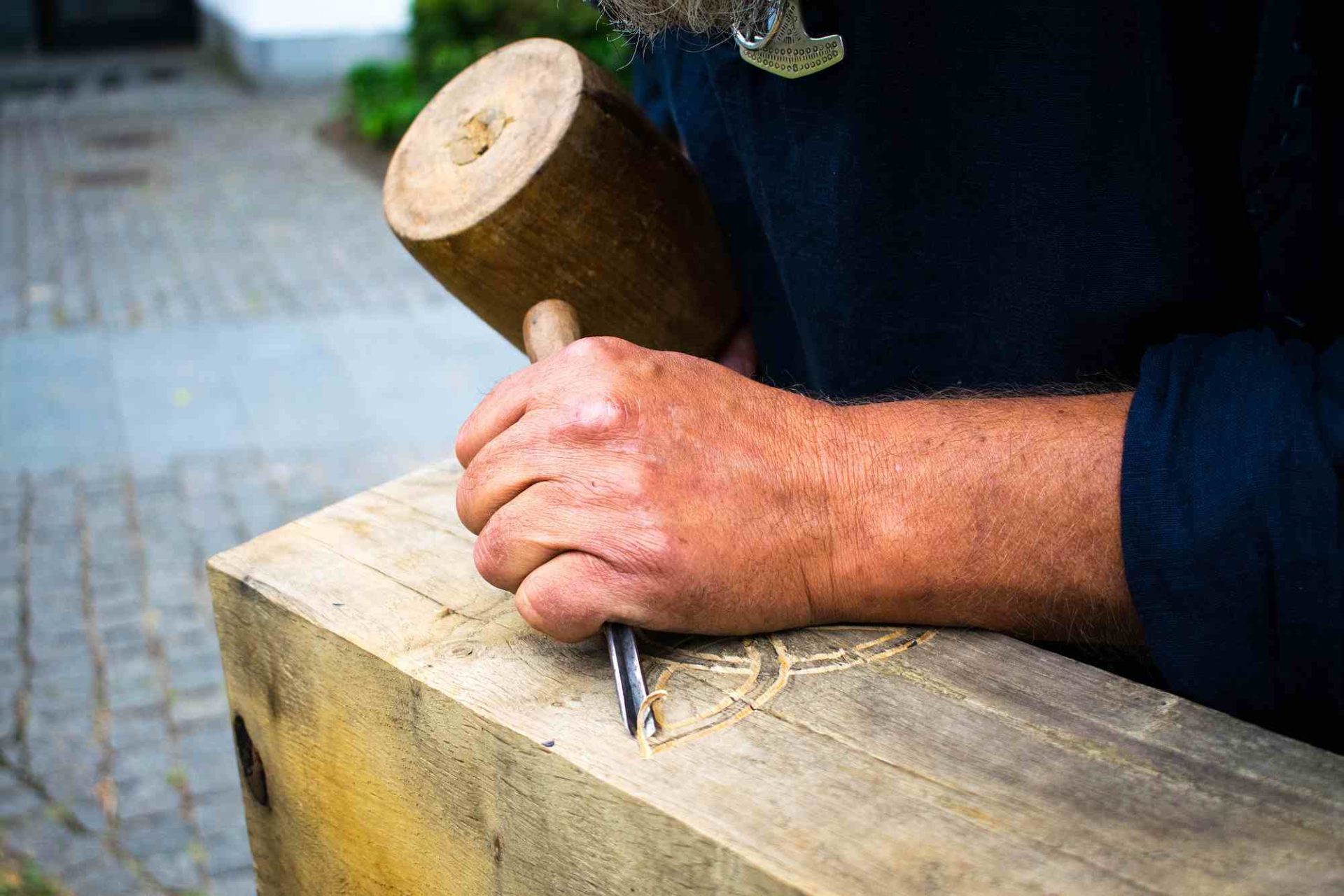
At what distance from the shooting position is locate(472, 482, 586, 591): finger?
1.04m

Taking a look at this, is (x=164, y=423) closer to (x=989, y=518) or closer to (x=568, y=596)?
(x=568, y=596)

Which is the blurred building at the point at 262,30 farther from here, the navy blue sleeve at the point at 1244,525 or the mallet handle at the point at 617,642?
the navy blue sleeve at the point at 1244,525

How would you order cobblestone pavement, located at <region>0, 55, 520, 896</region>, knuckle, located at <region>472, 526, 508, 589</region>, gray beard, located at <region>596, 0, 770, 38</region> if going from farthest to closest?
cobblestone pavement, located at <region>0, 55, 520, 896</region> < gray beard, located at <region>596, 0, 770, 38</region> < knuckle, located at <region>472, 526, 508, 589</region>

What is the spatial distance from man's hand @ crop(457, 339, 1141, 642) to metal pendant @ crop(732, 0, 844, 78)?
362 mm

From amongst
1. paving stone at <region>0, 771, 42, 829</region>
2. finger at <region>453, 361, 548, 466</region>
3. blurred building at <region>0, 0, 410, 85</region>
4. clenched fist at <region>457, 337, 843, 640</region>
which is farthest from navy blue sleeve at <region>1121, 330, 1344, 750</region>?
blurred building at <region>0, 0, 410, 85</region>

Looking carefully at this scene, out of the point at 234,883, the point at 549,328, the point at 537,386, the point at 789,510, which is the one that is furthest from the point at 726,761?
the point at 234,883

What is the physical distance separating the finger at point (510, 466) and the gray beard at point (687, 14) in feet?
1.38

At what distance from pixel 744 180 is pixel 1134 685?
2.62 feet

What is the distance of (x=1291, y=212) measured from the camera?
0.98m

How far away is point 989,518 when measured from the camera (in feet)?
3.43

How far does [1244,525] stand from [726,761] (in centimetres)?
42

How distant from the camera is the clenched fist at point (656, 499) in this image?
3.36 feet

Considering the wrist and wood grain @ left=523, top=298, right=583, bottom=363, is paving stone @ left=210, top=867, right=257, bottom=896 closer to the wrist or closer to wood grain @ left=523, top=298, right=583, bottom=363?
wood grain @ left=523, top=298, right=583, bottom=363

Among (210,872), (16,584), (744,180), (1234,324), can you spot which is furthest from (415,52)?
(1234,324)
